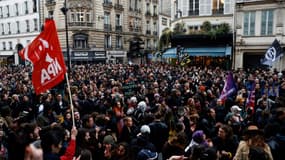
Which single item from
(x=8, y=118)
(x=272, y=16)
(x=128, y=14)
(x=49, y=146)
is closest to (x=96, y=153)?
(x=49, y=146)

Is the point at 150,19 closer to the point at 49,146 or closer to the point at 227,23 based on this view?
the point at 227,23

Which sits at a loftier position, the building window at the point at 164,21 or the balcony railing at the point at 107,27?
the building window at the point at 164,21

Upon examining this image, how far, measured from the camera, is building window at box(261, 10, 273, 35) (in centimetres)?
2358

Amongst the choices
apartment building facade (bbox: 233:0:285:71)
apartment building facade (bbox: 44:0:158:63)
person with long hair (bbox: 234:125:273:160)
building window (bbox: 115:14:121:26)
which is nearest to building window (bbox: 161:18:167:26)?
apartment building facade (bbox: 44:0:158:63)

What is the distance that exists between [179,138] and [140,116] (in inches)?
111

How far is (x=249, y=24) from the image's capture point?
2473 centimetres

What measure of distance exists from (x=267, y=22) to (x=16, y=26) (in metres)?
38.6

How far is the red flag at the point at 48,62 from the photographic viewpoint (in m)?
5.39

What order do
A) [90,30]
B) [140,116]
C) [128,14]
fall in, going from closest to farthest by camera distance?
[140,116] < [90,30] < [128,14]

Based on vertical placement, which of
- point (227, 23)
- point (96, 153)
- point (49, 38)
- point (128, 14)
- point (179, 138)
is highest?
point (128, 14)

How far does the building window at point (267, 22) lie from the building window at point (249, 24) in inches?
31.8

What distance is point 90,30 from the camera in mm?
37906

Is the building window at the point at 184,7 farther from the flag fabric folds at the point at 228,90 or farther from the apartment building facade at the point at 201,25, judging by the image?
the flag fabric folds at the point at 228,90

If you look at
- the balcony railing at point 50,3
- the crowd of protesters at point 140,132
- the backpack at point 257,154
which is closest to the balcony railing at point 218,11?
the crowd of protesters at point 140,132
